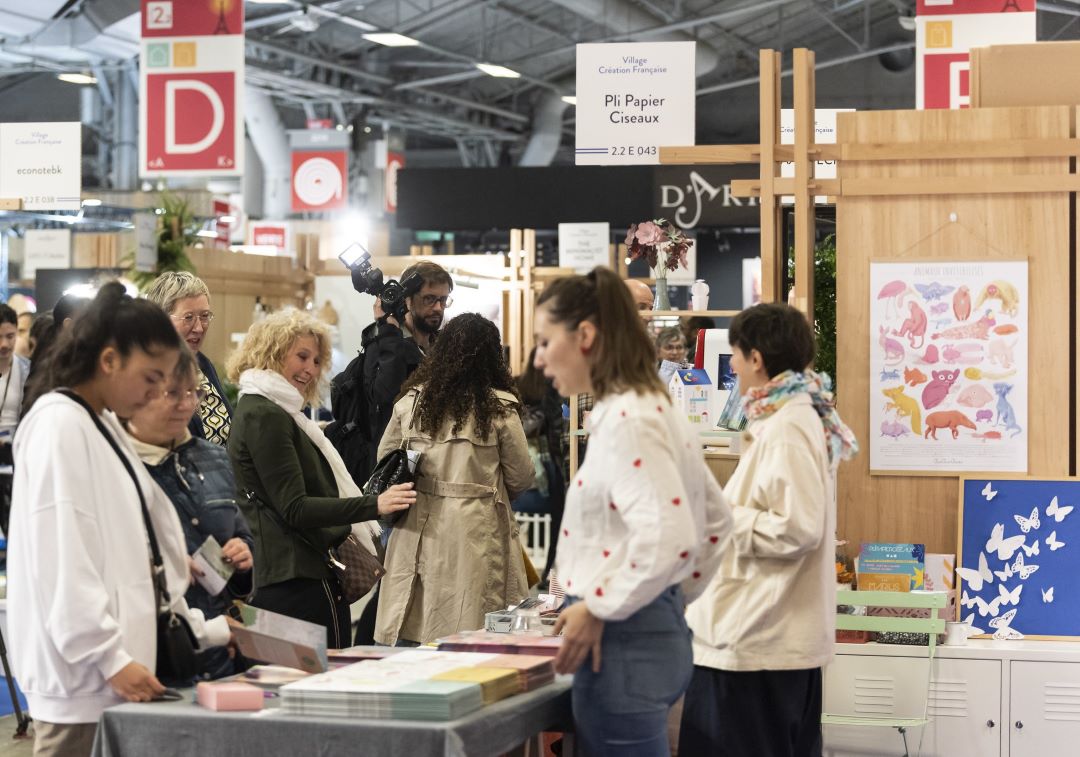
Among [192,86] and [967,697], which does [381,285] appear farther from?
[192,86]

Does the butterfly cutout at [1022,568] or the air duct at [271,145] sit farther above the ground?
the air duct at [271,145]

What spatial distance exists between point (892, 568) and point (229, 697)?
8.13 ft

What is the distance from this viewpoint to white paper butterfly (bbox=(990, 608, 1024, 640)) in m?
4.45

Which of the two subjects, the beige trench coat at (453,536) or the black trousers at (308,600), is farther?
the beige trench coat at (453,536)

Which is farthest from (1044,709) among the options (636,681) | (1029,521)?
(636,681)

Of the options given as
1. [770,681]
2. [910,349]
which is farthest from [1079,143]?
[770,681]

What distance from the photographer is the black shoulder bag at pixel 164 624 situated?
8.34ft

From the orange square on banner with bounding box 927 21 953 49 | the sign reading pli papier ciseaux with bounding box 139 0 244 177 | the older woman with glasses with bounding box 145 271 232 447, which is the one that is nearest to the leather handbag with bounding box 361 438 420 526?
the older woman with glasses with bounding box 145 271 232 447

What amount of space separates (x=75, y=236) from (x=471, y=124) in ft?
24.8

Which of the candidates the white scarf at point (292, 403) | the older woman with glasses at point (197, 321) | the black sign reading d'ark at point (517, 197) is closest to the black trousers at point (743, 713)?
the white scarf at point (292, 403)

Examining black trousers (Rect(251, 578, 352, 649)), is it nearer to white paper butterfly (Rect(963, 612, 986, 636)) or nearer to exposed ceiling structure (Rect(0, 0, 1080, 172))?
white paper butterfly (Rect(963, 612, 986, 636))

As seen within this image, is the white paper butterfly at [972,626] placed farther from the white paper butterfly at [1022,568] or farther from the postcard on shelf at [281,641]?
the postcard on shelf at [281,641]

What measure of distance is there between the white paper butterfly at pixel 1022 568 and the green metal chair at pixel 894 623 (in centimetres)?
46

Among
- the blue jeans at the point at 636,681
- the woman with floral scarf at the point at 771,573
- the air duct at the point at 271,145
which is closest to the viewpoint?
the blue jeans at the point at 636,681
